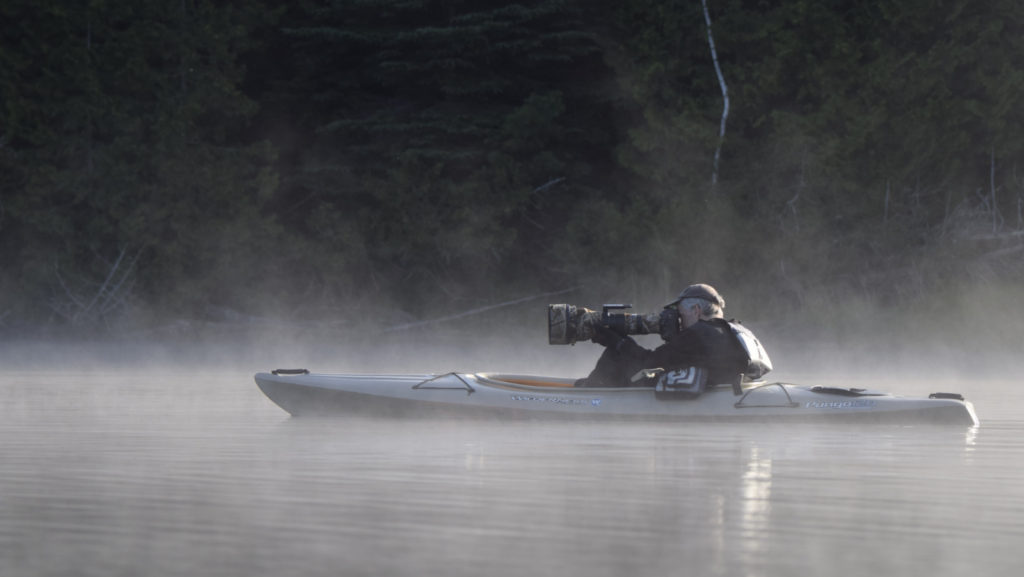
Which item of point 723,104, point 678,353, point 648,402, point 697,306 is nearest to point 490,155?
point 723,104

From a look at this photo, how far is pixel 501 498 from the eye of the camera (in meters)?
6.29

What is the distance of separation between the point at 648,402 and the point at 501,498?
401 centimetres

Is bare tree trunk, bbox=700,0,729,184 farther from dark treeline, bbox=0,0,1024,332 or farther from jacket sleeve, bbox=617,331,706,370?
jacket sleeve, bbox=617,331,706,370

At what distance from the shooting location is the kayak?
1012 cm

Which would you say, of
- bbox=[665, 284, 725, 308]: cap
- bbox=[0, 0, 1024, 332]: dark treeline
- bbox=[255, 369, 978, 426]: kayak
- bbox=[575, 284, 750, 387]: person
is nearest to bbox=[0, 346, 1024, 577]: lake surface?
bbox=[255, 369, 978, 426]: kayak

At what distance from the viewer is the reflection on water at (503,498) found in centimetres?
480

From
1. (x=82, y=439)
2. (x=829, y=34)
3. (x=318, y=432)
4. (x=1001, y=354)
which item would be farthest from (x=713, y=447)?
(x=829, y=34)

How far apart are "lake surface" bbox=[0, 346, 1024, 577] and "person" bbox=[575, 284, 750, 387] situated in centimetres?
45

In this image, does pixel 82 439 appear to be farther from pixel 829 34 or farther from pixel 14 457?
pixel 829 34

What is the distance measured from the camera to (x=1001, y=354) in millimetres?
21625

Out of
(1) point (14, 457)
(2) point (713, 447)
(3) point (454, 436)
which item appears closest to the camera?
(1) point (14, 457)

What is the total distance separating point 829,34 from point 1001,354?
5783 mm

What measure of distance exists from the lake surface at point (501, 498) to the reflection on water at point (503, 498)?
0.02 m

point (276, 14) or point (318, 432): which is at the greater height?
point (276, 14)
